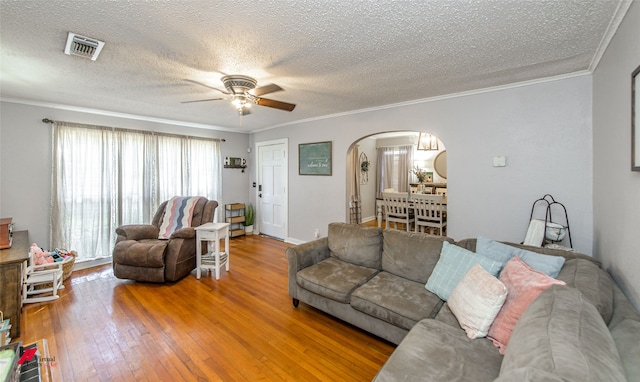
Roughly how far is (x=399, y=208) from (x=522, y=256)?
2870mm

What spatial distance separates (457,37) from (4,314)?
14.3ft

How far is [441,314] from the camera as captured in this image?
1.81 m

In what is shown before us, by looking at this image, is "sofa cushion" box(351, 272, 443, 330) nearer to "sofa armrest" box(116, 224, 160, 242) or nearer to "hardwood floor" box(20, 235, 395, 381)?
"hardwood floor" box(20, 235, 395, 381)

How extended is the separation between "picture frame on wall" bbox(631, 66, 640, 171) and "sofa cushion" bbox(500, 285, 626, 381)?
33.7 inches

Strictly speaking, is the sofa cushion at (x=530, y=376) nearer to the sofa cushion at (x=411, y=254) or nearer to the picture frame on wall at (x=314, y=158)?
the sofa cushion at (x=411, y=254)

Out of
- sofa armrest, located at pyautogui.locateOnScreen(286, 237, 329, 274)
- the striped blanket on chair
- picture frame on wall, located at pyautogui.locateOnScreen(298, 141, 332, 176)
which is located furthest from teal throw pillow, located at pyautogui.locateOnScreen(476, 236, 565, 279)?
the striped blanket on chair

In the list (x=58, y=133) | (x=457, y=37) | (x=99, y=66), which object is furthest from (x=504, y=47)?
(x=58, y=133)

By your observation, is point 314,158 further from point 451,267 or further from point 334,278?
point 451,267

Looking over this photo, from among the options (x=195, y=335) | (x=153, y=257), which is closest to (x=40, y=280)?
(x=153, y=257)

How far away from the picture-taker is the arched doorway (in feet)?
21.7

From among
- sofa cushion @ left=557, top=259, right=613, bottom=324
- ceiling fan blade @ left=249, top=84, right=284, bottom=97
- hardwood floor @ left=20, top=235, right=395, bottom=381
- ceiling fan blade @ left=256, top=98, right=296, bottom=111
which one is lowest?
hardwood floor @ left=20, top=235, right=395, bottom=381

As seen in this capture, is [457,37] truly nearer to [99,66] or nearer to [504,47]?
[504,47]

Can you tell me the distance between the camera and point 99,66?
95.0 inches

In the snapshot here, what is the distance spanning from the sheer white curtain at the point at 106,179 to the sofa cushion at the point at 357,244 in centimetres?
347
